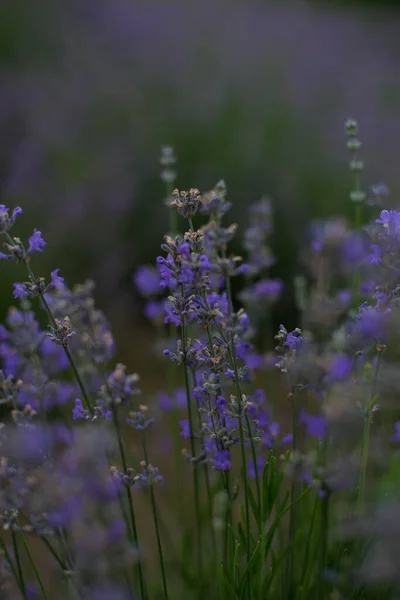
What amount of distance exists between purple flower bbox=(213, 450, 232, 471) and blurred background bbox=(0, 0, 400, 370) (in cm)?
251

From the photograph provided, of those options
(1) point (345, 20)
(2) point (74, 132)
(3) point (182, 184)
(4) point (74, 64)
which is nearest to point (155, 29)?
(4) point (74, 64)

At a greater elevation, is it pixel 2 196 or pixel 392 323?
pixel 2 196

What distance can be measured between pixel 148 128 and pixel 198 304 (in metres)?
3.87

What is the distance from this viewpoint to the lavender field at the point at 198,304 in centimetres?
126

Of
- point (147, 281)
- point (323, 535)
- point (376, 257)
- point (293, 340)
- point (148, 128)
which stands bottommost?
point (323, 535)

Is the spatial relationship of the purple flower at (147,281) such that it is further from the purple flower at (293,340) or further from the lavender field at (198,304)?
the purple flower at (293,340)

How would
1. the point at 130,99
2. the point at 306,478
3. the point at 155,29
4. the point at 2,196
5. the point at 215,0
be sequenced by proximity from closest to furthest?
the point at 306,478 < the point at 2,196 < the point at 130,99 < the point at 155,29 < the point at 215,0

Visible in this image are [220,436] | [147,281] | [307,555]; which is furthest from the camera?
[147,281]

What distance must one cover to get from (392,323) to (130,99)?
4.68 metres

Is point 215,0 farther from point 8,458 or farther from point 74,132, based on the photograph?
point 8,458

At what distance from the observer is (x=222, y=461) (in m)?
1.46

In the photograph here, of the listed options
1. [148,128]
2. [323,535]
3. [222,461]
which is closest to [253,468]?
[222,461]

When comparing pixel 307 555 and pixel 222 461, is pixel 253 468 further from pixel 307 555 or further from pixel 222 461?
pixel 222 461

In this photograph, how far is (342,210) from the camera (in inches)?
183
